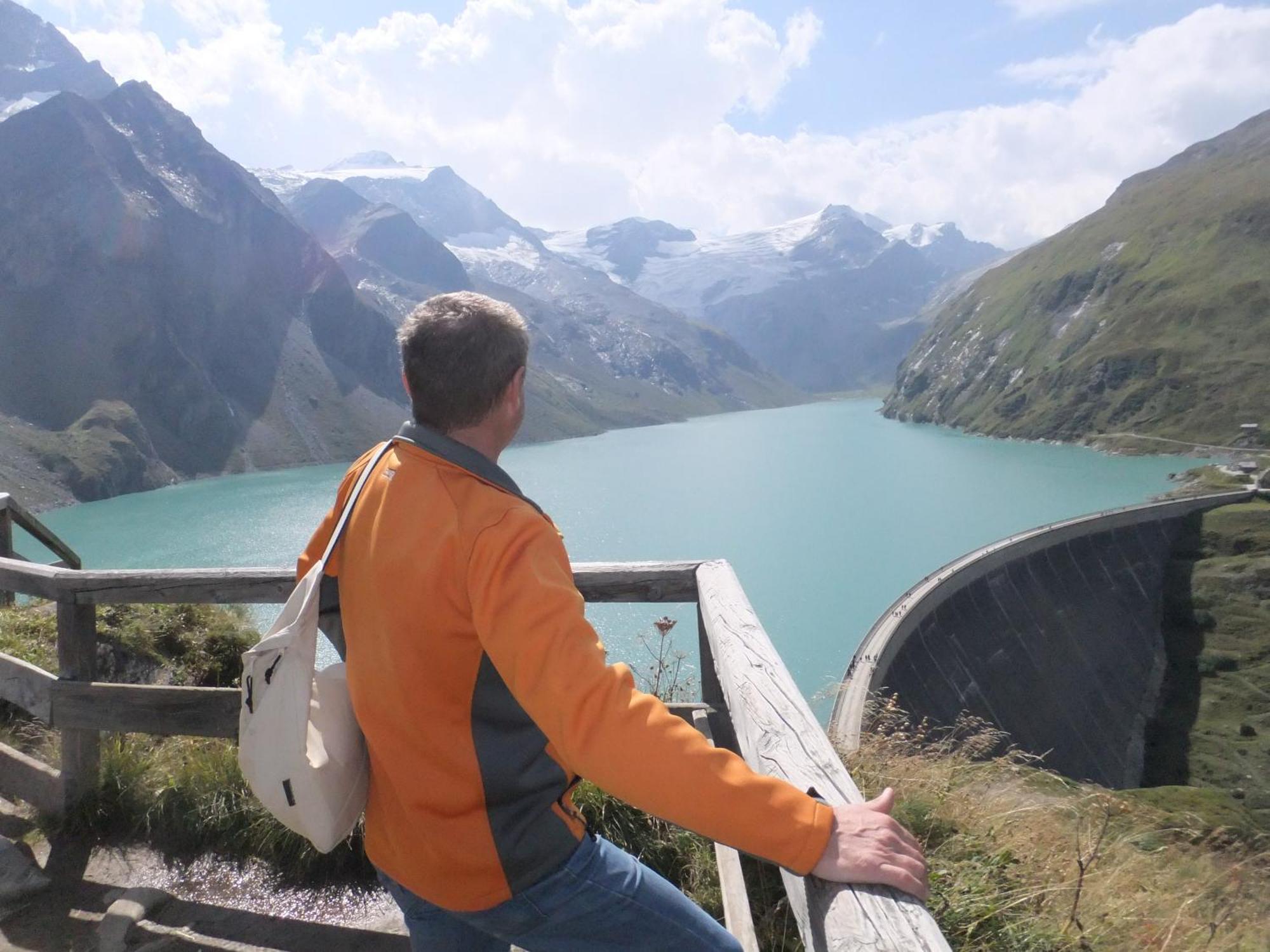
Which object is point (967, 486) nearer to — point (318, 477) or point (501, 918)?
point (318, 477)

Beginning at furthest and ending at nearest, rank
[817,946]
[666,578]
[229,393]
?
[229,393] < [666,578] < [817,946]

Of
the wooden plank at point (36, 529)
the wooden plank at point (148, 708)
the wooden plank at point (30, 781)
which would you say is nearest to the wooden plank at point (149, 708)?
the wooden plank at point (148, 708)

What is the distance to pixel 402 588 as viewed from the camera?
1840 millimetres

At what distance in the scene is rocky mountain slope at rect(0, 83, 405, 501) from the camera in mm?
119000

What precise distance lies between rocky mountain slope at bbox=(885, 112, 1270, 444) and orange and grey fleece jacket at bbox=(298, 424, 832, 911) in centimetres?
10748

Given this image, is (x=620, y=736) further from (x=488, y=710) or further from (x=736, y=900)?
(x=736, y=900)

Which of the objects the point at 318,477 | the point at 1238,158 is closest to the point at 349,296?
the point at 318,477

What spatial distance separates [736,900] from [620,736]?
144cm

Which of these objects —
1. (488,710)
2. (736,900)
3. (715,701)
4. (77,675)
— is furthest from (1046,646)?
(488,710)

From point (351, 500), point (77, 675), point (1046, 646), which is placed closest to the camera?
point (351, 500)

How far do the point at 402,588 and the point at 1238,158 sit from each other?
191584 mm

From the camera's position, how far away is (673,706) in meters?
3.69

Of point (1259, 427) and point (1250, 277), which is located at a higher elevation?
point (1250, 277)

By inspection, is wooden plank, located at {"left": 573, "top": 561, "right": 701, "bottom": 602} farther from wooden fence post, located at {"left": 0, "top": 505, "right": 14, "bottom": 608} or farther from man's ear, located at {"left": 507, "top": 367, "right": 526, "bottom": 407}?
wooden fence post, located at {"left": 0, "top": 505, "right": 14, "bottom": 608}
